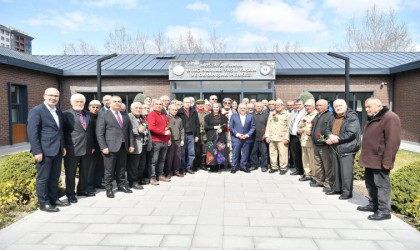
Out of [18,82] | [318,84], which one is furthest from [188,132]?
[318,84]

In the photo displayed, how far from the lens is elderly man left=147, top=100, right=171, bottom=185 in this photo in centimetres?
622

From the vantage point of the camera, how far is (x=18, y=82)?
12641 millimetres

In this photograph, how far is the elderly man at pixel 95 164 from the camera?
18.2 ft

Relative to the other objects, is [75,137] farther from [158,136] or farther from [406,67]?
[406,67]

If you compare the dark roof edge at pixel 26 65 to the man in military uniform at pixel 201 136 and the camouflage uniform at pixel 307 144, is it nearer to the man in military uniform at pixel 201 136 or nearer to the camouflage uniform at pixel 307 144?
the man in military uniform at pixel 201 136

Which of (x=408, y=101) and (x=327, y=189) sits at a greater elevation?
(x=408, y=101)

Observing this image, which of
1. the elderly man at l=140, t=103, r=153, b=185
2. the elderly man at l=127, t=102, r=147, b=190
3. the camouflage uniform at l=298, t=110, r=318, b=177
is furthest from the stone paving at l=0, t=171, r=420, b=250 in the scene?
the camouflage uniform at l=298, t=110, r=318, b=177

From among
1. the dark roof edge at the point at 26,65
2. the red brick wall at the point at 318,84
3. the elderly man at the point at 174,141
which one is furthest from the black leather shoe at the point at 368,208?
the dark roof edge at the point at 26,65

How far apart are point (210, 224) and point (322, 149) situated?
3.05 m

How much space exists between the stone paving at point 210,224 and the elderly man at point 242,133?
1.91m

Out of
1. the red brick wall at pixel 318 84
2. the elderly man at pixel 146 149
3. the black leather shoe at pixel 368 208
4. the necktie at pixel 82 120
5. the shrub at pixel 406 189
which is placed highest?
the red brick wall at pixel 318 84

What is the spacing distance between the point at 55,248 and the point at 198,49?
36.7 metres

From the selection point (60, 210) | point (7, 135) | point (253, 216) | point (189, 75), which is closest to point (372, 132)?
point (253, 216)

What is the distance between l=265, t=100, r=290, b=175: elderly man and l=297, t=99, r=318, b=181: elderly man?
1.83ft
